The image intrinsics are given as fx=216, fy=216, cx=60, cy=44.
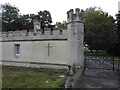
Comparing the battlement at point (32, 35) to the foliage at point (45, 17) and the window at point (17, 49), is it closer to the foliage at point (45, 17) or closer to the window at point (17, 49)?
the window at point (17, 49)

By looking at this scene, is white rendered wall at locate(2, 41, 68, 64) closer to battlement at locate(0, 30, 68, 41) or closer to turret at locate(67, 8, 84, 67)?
battlement at locate(0, 30, 68, 41)

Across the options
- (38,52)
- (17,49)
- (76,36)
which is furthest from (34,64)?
(76,36)

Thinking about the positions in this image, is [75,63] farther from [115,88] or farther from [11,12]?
[11,12]

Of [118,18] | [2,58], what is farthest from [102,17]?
[2,58]

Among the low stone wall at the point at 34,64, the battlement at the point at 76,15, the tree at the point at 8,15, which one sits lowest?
the low stone wall at the point at 34,64

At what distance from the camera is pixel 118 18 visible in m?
47.7

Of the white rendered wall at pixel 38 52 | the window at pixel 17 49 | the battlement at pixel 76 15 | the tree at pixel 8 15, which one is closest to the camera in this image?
the battlement at pixel 76 15

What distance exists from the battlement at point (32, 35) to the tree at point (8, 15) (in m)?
Answer: 18.5

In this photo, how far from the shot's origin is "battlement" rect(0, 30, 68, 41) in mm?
17673

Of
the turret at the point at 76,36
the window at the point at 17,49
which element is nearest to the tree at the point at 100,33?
the window at the point at 17,49

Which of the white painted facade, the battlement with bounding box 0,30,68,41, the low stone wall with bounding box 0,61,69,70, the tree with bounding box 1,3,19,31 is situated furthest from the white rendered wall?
the tree with bounding box 1,3,19,31

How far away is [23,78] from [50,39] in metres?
5.30

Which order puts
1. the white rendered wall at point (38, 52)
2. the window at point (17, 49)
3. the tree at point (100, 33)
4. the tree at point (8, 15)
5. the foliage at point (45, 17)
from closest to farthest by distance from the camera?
the white rendered wall at point (38, 52) < the window at point (17, 49) < the tree at point (8, 15) < the tree at point (100, 33) < the foliage at point (45, 17)

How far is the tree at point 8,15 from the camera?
39316 mm
